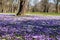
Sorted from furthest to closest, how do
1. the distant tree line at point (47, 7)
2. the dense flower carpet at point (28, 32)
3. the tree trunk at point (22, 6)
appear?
the distant tree line at point (47, 7) → the tree trunk at point (22, 6) → the dense flower carpet at point (28, 32)

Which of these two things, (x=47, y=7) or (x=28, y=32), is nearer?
(x=28, y=32)

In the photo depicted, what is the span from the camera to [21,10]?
22.6 meters

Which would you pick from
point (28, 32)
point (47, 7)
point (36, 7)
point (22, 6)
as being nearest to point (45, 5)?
point (47, 7)

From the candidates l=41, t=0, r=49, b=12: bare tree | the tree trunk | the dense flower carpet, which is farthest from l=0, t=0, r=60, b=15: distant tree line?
the dense flower carpet

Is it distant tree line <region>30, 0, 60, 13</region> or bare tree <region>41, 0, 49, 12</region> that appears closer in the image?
distant tree line <region>30, 0, 60, 13</region>

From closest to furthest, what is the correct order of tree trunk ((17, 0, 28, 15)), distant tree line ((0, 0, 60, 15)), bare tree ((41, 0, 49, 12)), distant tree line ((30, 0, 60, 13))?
tree trunk ((17, 0, 28, 15)) → distant tree line ((0, 0, 60, 15)) → distant tree line ((30, 0, 60, 13)) → bare tree ((41, 0, 49, 12))

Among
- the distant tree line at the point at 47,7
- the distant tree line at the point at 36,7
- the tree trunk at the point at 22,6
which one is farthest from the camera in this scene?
the distant tree line at the point at 47,7

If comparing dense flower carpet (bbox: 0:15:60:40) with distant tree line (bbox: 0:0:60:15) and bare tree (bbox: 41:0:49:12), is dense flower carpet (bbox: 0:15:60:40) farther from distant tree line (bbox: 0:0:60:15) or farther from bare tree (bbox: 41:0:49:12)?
bare tree (bbox: 41:0:49:12)

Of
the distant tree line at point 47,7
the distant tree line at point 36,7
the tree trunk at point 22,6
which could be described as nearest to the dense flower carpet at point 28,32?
the tree trunk at point 22,6

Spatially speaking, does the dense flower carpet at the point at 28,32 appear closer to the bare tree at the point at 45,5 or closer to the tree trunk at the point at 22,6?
the tree trunk at the point at 22,6

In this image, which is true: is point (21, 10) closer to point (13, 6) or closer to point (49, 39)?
point (49, 39)

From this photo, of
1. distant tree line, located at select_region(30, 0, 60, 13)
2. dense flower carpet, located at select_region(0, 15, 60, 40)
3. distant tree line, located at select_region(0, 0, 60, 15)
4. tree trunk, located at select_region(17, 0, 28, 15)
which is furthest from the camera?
distant tree line, located at select_region(30, 0, 60, 13)

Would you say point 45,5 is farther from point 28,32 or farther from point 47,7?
point 28,32

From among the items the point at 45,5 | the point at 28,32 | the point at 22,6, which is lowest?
the point at 45,5
